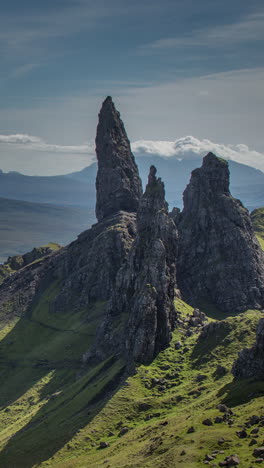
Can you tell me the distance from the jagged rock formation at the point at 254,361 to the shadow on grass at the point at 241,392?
227 cm

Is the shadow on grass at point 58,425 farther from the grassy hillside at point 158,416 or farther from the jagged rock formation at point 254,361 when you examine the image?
the jagged rock formation at point 254,361

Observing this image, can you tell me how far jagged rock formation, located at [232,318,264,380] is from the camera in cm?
13575

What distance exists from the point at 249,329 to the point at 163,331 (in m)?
31.6

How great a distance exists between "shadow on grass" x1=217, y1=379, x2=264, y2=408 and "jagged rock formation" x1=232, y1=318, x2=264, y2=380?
→ 89.5 inches

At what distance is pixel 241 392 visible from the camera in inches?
5157

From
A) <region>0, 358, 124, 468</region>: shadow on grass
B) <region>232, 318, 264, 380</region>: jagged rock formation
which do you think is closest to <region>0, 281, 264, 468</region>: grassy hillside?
<region>0, 358, 124, 468</region>: shadow on grass

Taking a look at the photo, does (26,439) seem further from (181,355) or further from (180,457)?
(180,457)

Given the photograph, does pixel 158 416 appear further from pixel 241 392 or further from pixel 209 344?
pixel 209 344

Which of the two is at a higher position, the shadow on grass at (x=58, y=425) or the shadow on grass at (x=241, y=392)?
the shadow on grass at (x=241, y=392)

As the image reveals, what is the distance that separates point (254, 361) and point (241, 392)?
10.1 m

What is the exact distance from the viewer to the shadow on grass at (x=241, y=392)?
127000mm

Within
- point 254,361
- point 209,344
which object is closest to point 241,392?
point 254,361

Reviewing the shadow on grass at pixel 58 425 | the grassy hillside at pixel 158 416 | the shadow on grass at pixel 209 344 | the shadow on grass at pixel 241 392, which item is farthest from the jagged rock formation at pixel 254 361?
the shadow on grass at pixel 58 425

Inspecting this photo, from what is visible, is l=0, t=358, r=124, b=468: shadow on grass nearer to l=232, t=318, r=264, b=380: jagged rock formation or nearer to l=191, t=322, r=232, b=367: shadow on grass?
l=191, t=322, r=232, b=367: shadow on grass
